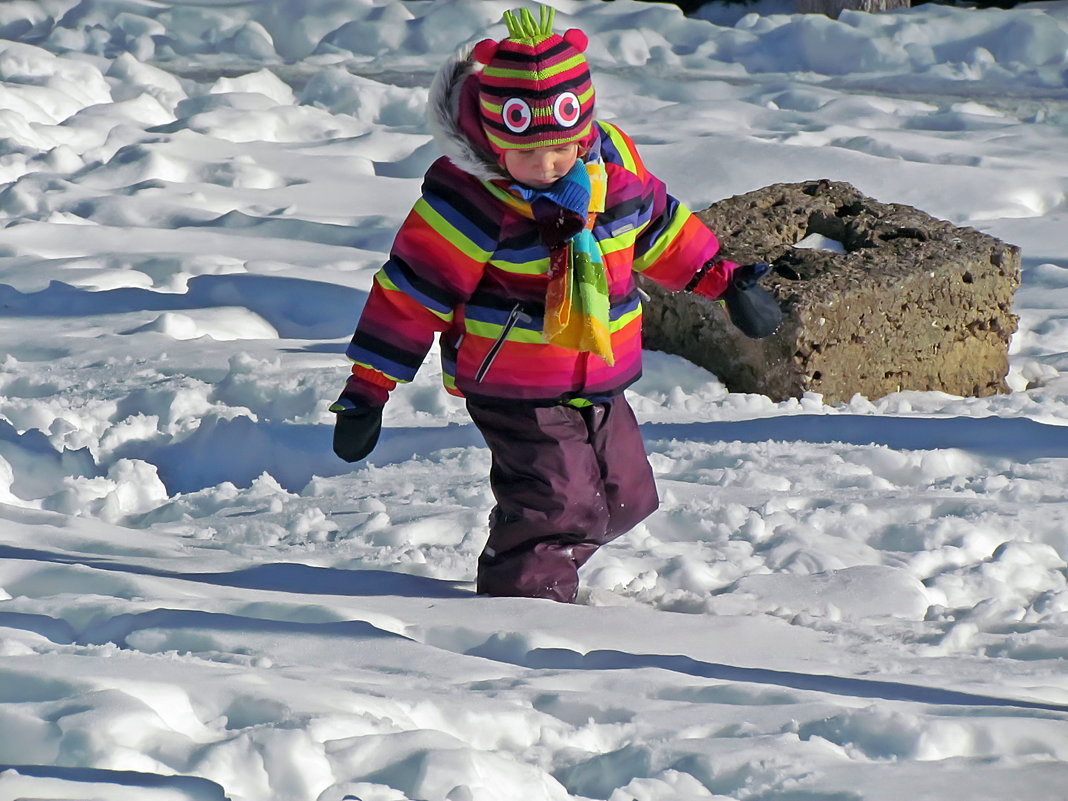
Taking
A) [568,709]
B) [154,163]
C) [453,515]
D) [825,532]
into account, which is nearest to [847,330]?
[825,532]

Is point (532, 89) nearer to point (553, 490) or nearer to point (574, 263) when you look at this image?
point (574, 263)

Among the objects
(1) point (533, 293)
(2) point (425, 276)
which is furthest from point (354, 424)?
(1) point (533, 293)

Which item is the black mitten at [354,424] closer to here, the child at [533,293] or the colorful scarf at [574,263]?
the child at [533,293]

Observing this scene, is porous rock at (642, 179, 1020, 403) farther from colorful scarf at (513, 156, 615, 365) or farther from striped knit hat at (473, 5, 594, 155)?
striped knit hat at (473, 5, 594, 155)

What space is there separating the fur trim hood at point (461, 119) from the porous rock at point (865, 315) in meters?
1.62

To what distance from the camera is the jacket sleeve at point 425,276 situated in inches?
101

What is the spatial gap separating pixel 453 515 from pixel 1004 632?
126 cm

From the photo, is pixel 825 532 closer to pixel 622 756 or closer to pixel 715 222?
pixel 622 756

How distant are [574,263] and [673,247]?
368mm

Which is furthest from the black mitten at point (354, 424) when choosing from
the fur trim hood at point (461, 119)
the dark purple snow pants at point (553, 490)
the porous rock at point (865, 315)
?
the porous rock at point (865, 315)

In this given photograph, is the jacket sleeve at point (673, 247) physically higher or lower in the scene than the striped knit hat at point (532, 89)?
lower

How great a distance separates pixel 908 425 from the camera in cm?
381

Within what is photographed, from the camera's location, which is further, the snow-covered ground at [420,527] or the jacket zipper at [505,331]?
the jacket zipper at [505,331]

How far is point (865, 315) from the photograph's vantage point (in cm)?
409
